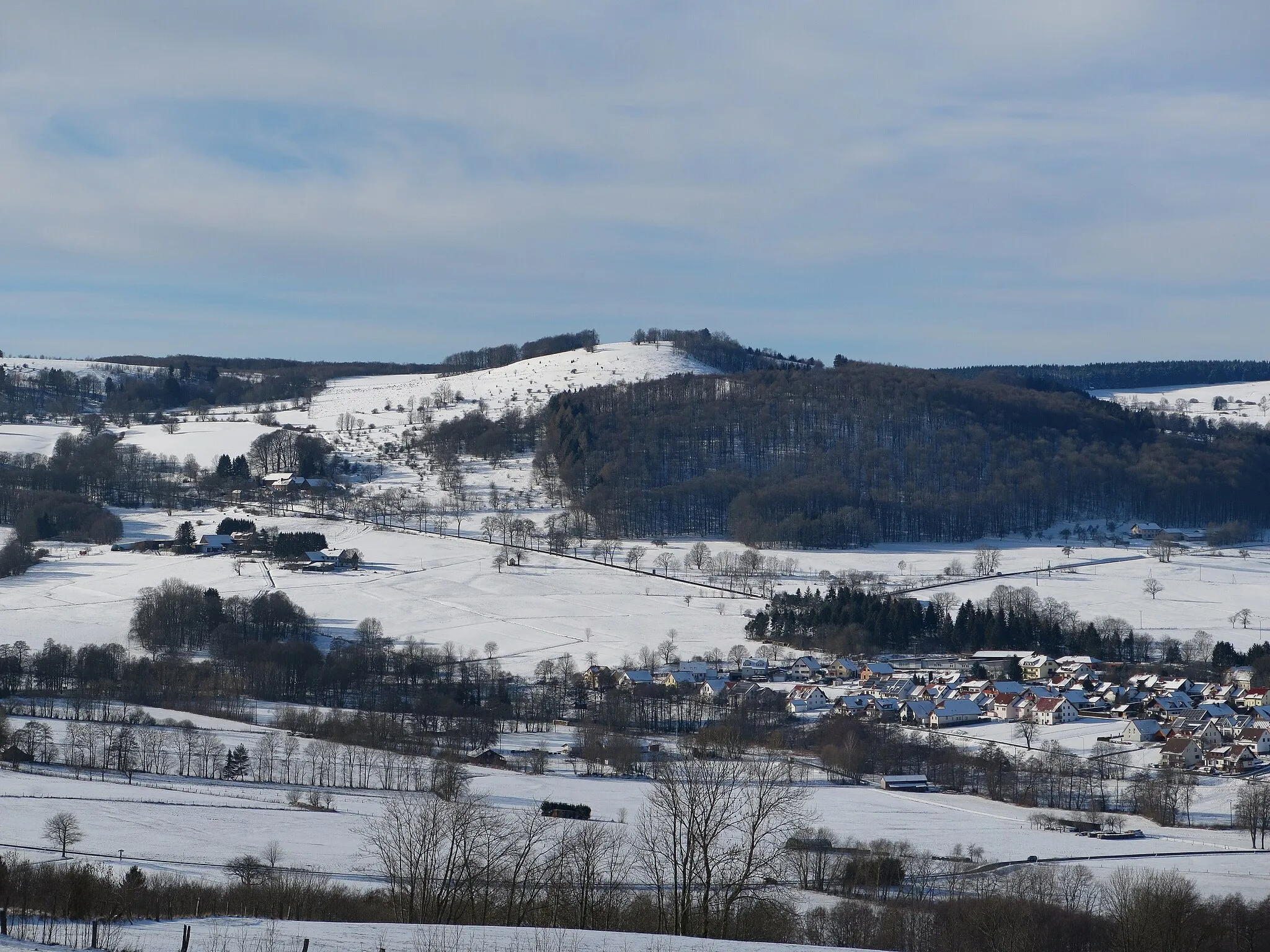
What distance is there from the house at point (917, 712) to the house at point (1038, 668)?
1001 centimetres

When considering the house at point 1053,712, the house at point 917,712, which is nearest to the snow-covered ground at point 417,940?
the house at point 917,712

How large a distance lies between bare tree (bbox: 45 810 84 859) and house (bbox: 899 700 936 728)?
117 ft

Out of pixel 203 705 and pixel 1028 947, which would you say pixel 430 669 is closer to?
pixel 203 705

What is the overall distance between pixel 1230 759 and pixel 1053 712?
950 centimetres

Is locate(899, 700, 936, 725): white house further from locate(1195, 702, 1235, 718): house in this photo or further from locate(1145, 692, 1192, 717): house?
locate(1195, 702, 1235, 718): house

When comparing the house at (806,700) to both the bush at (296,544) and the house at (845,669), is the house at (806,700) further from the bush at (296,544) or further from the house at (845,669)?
the bush at (296,544)

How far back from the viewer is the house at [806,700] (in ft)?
198

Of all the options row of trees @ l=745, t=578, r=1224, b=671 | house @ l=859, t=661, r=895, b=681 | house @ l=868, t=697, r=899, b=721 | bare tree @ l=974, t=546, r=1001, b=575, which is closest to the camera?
house @ l=868, t=697, r=899, b=721

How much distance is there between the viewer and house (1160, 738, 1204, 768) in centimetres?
5066

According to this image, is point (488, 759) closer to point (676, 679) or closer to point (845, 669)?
point (676, 679)

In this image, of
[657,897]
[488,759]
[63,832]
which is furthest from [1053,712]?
[63,832]

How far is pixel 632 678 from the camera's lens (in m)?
63.0

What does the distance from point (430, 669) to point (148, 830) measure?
2806 centimetres

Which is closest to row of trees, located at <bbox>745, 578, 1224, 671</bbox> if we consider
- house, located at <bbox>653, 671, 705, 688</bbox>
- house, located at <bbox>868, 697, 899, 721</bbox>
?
house, located at <bbox>653, 671, 705, 688</bbox>
